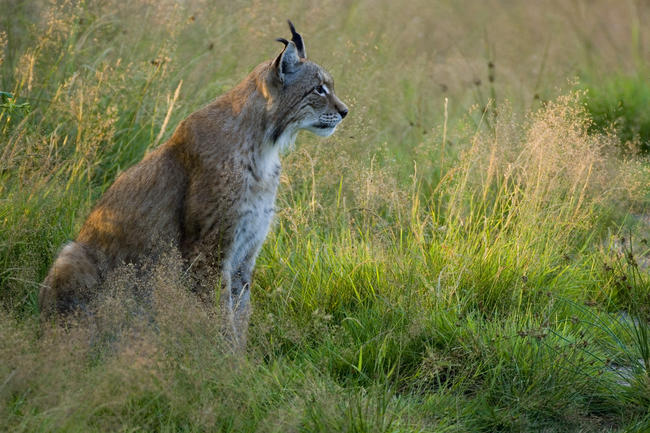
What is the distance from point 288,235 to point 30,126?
2.01 m

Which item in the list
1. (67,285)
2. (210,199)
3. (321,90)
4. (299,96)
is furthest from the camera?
(321,90)

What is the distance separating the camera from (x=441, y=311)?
450cm

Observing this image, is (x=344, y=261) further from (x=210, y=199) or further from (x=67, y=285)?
(x=67, y=285)

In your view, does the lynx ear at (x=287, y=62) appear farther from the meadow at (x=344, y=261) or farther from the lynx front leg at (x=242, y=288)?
the lynx front leg at (x=242, y=288)

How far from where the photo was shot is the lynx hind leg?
14.7ft

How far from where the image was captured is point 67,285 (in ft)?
14.8

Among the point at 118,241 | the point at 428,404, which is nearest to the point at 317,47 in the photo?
the point at 118,241

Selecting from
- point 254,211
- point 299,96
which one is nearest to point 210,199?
point 254,211

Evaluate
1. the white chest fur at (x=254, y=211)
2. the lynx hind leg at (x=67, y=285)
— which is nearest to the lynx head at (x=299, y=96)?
the white chest fur at (x=254, y=211)

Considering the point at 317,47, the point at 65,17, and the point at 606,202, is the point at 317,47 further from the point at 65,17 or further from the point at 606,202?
the point at 606,202

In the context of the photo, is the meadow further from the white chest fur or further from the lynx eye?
the lynx eye

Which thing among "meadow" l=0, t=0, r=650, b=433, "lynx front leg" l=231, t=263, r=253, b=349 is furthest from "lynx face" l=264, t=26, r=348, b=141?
"lynx front leg" l=231, t=263, r=253, b=349

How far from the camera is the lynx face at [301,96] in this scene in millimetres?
4883

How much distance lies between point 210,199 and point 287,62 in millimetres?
921
